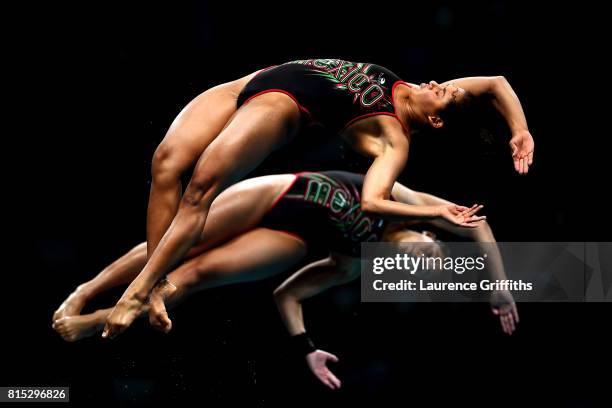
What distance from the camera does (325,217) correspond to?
368 centimetres

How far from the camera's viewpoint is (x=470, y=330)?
4277 mm

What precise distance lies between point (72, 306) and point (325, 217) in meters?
1.15

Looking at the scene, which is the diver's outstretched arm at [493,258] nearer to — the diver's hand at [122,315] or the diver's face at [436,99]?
the diver's face at [436,99]

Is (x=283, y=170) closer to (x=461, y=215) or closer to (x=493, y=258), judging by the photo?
(x=493, y=258)

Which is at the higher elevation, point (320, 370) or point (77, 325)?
point (77, 325)

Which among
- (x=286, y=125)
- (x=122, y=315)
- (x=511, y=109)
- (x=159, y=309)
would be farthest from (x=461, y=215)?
(x=122, y=315)

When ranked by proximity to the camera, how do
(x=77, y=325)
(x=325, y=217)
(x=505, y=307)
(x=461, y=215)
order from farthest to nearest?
(x=325, y=217) → (x=505, y=307) → (x=77, y=325) → (x=461, y=215)

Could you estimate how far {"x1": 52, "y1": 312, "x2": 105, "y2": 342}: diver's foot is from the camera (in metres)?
3.41

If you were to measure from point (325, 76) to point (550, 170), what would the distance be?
65.5 inches

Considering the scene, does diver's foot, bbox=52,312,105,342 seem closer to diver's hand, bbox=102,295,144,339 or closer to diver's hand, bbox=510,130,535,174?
diver's hand, bbox=102,295,144,339

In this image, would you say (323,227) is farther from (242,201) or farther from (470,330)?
(470,330)

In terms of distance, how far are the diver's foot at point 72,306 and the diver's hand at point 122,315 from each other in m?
0.84

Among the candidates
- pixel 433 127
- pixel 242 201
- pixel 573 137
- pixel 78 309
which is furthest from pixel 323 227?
pixel 573 137

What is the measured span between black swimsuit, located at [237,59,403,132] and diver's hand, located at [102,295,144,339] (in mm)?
803
